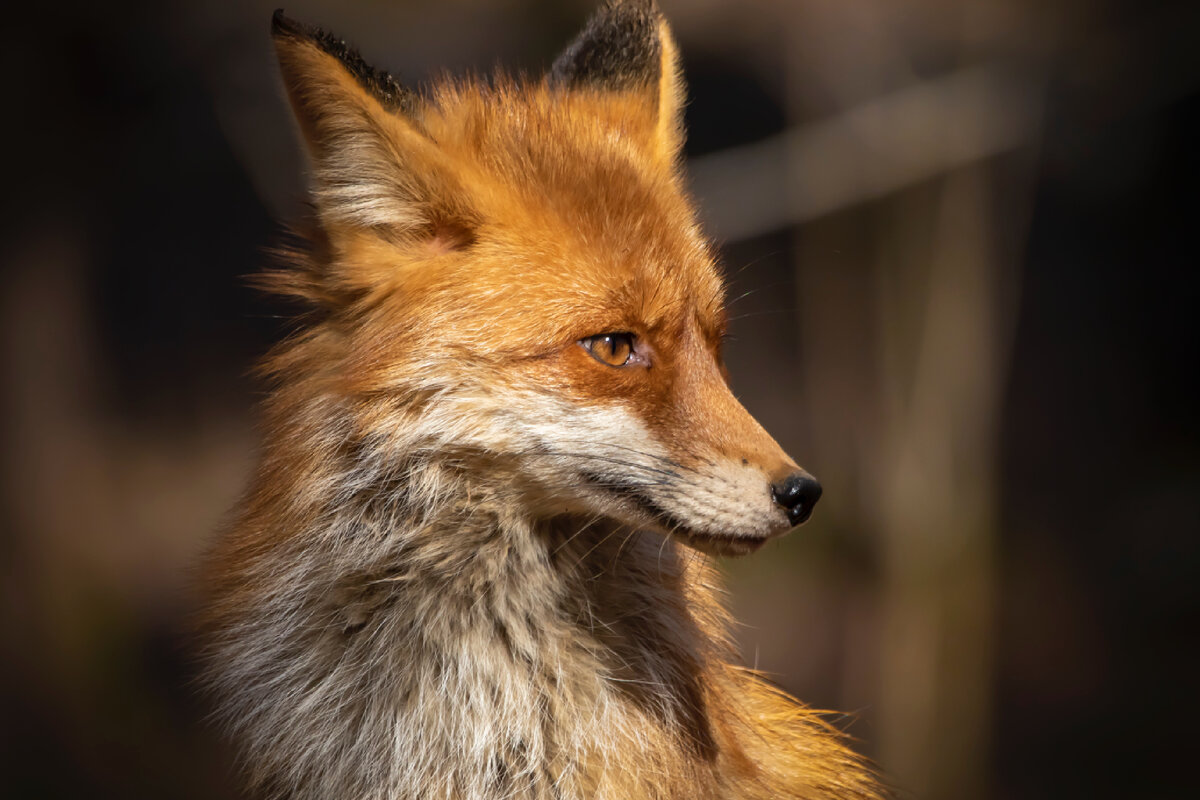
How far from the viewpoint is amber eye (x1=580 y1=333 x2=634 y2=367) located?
5.64 feet

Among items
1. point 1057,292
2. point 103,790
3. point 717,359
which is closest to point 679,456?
point 717,359

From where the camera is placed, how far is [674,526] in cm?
170

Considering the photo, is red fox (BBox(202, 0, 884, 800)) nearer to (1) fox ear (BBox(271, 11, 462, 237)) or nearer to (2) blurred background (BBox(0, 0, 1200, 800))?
(1) fox ear (BBox(271, 11, 462, 237))

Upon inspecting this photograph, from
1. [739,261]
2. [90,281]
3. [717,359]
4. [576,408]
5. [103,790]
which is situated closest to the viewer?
[576,408]

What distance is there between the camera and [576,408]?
1674 mm

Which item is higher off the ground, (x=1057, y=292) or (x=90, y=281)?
(x=1057, y=292)

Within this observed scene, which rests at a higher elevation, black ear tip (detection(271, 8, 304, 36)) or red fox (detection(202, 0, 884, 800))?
black ear tip (detection(271, 8, 304, 36))

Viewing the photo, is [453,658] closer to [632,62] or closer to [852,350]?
[632,62]

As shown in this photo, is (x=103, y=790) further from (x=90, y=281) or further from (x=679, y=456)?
(x=679, y=456)

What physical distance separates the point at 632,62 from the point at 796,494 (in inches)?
45.3

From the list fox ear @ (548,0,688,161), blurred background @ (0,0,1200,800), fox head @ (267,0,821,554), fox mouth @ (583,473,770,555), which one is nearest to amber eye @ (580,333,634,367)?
fox head @ (267,0,821,554)

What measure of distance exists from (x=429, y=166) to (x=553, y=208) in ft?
0.78

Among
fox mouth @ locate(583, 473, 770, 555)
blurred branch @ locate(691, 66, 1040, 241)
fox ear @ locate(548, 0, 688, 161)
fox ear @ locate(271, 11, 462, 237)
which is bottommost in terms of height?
fox mouth @ locate(583, 473, 770, 555)

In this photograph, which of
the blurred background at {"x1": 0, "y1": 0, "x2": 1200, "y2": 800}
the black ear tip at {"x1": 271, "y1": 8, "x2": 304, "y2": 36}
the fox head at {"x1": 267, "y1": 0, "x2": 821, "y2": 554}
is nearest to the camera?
the black ear tip at {"x1": 271, "y1": 8, "x2": 304, "y2": 36}
